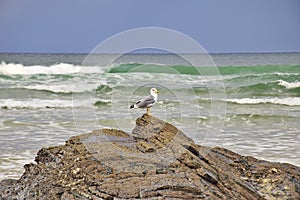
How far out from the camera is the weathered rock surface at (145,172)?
129 inches

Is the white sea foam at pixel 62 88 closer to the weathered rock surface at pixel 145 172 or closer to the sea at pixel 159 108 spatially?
the sea at pixel 159 108

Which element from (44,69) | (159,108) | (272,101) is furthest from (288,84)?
(44,69)

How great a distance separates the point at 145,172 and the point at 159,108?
11.6 metres

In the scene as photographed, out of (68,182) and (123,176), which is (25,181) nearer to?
(68,182)

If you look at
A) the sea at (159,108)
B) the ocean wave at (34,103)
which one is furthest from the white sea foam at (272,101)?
the ocean wave at (34,103)

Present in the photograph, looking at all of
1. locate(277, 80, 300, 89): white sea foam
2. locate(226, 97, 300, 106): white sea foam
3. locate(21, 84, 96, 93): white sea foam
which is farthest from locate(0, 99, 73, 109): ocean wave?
locate(277, 80, 300, 89): white sea foam

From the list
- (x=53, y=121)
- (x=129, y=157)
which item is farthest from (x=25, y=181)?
→ (x=53, y=121)

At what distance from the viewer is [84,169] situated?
3.54 metres

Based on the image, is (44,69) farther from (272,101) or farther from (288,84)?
(272,101)

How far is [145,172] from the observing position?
133 inches

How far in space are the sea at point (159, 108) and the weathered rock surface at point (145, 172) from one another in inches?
34.4

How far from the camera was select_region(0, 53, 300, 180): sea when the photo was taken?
30.9ft

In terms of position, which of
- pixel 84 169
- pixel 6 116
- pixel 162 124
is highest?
pixel 162 124

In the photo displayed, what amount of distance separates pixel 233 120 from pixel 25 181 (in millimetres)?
10559
